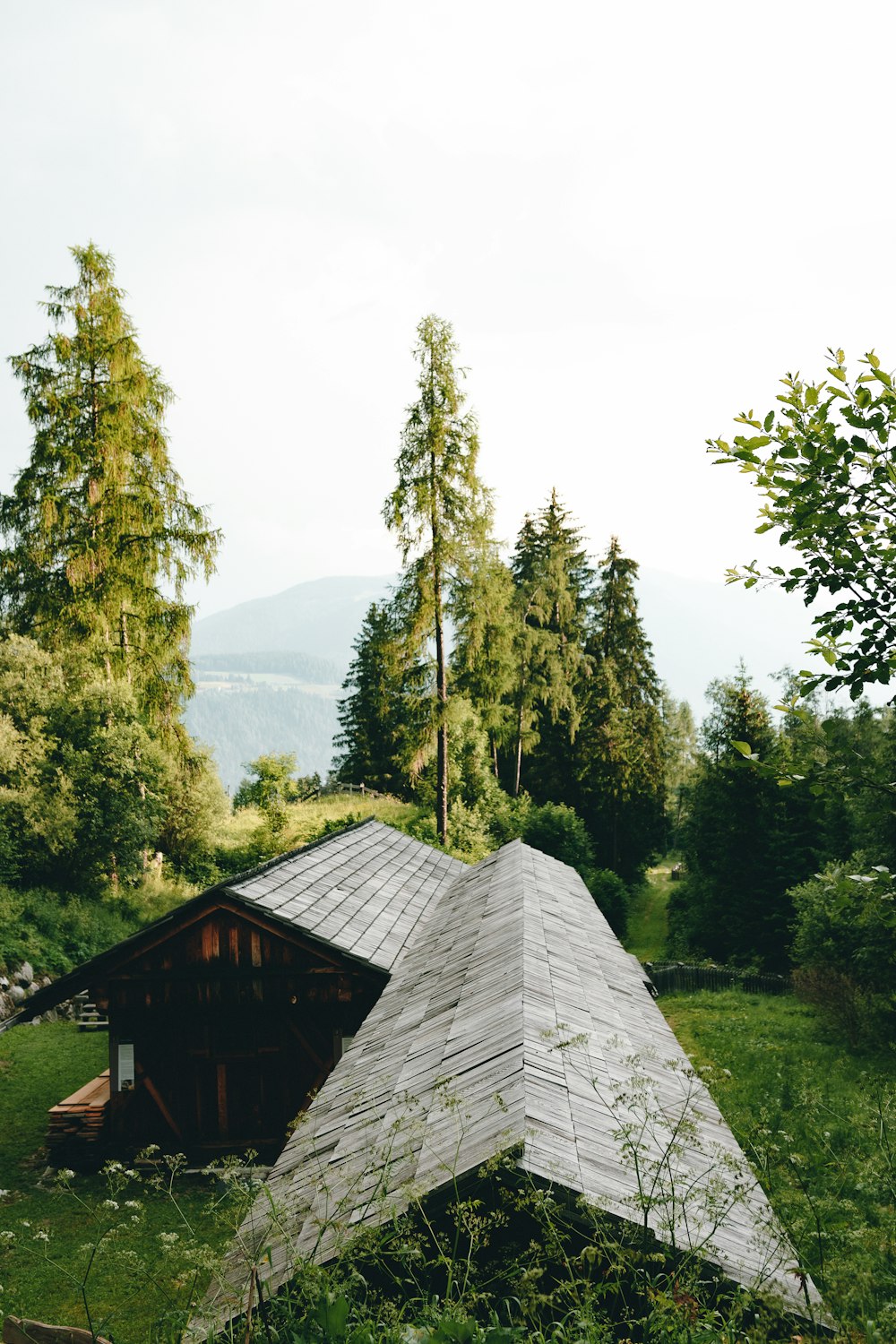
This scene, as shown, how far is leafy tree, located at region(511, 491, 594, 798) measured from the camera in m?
36.3

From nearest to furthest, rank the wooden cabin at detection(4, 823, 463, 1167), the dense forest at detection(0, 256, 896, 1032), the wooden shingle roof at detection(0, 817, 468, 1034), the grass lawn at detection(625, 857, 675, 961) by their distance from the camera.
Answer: the wooden shingle roof at detection(0, 817, 468, 1034), the wooden cabin at detection(4, 823, 463, 1167), the dense forest at detection(0, 256, 896, 1032), the grass lawn at detection(625, 857, 675, 961)

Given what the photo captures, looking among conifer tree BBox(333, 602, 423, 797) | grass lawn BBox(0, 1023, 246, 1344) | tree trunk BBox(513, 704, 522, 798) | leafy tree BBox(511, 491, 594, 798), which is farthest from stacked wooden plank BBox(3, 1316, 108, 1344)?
conifer tree BBox(333, 602, 423, 797)

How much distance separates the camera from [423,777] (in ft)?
97.9

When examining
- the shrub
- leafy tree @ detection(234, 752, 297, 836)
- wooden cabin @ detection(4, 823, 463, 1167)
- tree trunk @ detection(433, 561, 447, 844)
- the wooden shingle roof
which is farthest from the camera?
tree trunk @ detection(433, 561, 447, 844)

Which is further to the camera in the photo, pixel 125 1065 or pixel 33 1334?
pixel 125 1065

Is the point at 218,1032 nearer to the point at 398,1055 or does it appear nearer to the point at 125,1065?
the point at 125,1065

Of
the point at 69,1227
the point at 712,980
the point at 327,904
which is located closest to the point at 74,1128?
the point at 69,1227

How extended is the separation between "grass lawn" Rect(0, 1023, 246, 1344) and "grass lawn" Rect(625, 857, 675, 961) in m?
21.6

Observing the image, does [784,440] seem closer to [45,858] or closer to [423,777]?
[45,858]

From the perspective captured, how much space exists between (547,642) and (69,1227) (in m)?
28.3

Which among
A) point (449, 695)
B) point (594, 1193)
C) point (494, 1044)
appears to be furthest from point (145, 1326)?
point (449, 695)

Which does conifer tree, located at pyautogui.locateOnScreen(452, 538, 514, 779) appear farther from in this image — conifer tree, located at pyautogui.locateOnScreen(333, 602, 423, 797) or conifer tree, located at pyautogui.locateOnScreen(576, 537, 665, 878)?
conifer tree, located at pyautogui.locateOnScreen(333, 602, 423, 797)

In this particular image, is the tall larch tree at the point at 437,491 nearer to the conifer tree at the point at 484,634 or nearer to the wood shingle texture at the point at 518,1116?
the conifer tree at the point at 484,634

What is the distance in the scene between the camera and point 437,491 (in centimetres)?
2531
